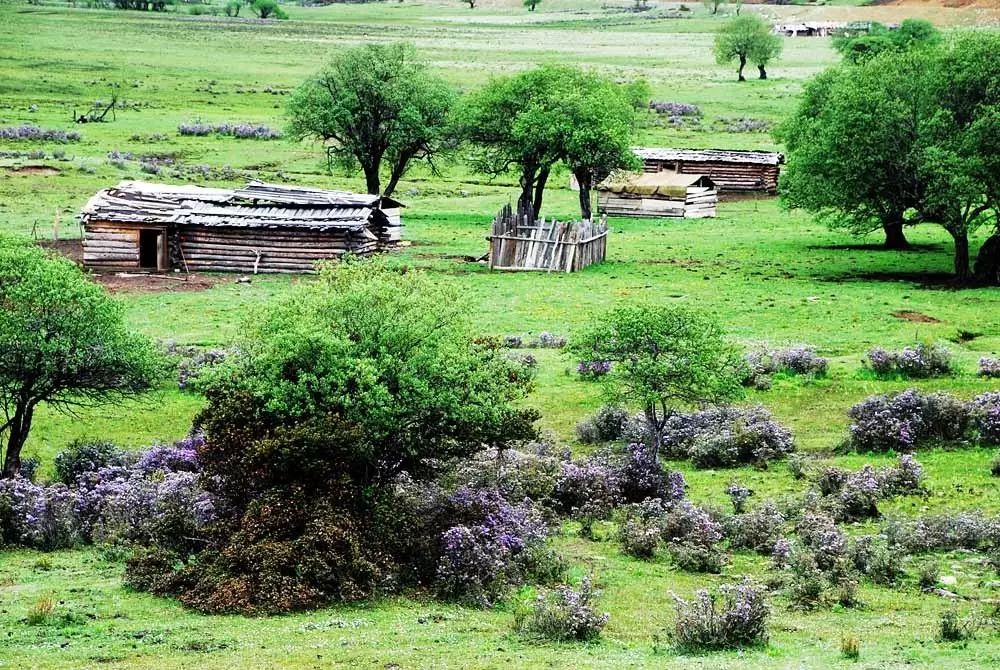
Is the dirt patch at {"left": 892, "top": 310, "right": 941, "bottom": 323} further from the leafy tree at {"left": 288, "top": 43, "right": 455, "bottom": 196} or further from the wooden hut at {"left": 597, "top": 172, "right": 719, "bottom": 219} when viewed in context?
the leafy tree at {"left": 288, "top": 43, "right": 455, "bottom": 196}

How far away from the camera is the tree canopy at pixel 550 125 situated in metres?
50.1

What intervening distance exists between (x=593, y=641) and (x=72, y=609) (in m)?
6.85

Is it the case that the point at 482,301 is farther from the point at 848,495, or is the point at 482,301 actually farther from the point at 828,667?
the point at 828,667

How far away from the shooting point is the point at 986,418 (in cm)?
2759

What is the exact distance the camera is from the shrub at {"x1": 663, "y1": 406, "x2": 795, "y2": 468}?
2739cm

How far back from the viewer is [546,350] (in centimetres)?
3559

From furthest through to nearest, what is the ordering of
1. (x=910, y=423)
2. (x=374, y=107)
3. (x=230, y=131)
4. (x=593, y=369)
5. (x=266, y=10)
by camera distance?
1. (x=266, y=10)
2. (x=230, y=131)
3. (x=374, y=107)
4. (x=593, y=369)
5. (x=910, y=423)

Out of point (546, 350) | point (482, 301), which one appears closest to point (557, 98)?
point (482, 301)

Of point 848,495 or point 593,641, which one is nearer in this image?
point 593,641

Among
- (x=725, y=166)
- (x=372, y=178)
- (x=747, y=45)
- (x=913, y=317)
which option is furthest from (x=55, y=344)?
(x=747, y=45)

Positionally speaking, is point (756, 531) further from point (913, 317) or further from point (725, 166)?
point (725, 166)

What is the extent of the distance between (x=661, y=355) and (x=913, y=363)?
932cm

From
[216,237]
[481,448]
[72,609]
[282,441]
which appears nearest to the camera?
[72,609]

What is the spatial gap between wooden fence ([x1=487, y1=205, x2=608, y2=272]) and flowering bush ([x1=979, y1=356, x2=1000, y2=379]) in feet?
56.5
